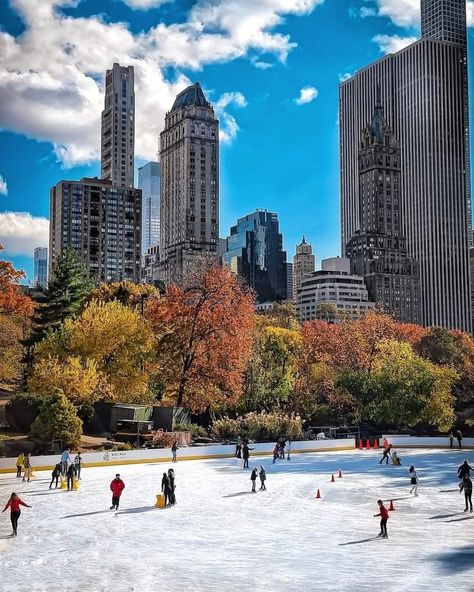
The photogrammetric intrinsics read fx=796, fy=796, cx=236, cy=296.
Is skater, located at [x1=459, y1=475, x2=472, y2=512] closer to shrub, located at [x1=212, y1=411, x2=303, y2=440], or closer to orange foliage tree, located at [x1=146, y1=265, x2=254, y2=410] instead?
shrub, located at [x1=212, y1=411, x2=303, y2=440]

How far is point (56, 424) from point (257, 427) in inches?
783

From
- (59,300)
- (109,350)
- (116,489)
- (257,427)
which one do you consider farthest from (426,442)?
(116,489)

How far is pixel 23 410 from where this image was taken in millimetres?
59750

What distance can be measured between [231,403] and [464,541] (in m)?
44.0

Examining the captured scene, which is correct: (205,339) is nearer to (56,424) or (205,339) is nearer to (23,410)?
(23,410)

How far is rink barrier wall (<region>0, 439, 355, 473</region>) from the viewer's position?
4738 centimetres

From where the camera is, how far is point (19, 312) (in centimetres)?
8094

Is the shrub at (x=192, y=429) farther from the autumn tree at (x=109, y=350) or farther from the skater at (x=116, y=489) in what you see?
the skater at (x=116, y=489)

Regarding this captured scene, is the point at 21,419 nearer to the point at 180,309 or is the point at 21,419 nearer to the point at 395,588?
the point at 180,309

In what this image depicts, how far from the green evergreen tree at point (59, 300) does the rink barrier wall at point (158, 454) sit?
26.5 metres

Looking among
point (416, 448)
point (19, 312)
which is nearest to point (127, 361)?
point (19, 312)

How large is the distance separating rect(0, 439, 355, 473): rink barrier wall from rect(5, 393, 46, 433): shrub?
32.2 feet

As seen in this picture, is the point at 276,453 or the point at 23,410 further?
the point at 23,410

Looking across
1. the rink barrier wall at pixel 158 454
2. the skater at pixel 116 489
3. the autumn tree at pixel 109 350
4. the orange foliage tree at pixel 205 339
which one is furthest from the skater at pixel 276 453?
the skater at pixel 116 489
